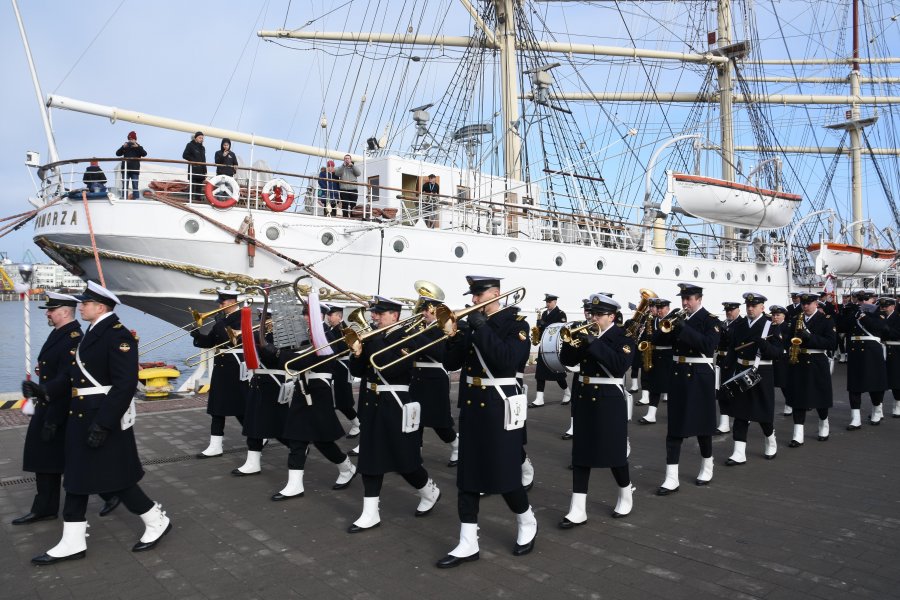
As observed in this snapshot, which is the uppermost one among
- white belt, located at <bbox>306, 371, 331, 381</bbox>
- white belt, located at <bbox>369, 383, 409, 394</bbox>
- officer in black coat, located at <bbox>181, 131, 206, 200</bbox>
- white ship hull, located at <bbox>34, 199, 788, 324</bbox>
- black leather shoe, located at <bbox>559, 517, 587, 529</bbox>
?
officer in black coat, located at <bbox>181, 131, 206, 200</bbox>

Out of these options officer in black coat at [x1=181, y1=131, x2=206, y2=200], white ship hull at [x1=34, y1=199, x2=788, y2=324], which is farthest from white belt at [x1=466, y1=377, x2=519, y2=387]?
officer in black coat at [x1=181, y1=131, x2=206, y2=200]

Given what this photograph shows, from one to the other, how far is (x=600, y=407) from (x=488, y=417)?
4.42 feet

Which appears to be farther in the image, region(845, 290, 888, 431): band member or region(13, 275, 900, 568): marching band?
region(845, 290, 888, 431): band member

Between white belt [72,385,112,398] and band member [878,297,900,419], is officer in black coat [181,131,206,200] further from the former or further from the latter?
band member [878,297,900,419]

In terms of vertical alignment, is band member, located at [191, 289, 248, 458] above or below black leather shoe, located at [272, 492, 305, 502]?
above

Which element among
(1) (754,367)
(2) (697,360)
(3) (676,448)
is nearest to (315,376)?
(3) (676,448)

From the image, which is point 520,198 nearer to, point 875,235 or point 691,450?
point 691,450

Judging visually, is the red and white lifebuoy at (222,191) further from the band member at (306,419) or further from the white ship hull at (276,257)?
the band member at (306,419)

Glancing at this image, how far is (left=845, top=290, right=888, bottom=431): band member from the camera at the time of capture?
34.5 ft

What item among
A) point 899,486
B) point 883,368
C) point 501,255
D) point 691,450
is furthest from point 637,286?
point 899,486

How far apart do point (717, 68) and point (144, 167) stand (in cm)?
2790

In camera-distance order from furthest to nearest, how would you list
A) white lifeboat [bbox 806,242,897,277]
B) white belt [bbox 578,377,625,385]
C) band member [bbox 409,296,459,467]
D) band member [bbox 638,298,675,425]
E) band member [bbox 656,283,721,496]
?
1. white lifeboat [bbox 806,242,897,277]
2. band member [bbox 638,298,675,425]
3. band member [bbox 409,296,459,467]
4. band member [bbox 656,283,721,496]
5. white belt [bbox 578,377,625,385]

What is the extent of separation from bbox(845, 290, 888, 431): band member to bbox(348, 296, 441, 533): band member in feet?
26.1

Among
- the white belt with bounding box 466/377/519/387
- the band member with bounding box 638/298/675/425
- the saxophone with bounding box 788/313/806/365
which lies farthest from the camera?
the band member with bounding box 638/298/675/425
